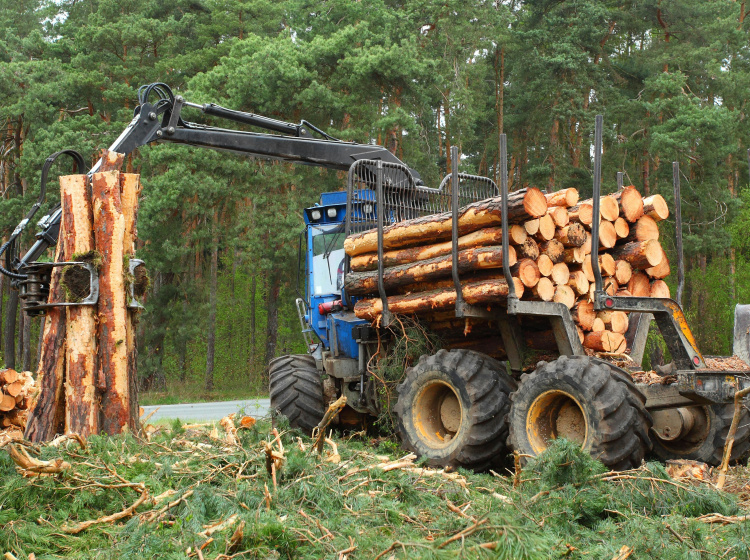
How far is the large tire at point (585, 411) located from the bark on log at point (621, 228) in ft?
6.20

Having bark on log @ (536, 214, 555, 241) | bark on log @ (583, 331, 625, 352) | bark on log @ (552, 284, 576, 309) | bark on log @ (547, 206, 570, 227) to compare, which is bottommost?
bark on log @ (583, 331, 625, 352)

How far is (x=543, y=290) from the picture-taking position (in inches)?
283

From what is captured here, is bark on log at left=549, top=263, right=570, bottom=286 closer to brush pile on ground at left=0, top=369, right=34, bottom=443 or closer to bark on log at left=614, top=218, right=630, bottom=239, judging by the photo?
bark on log at left=614, top=218, right=630, bottom=239

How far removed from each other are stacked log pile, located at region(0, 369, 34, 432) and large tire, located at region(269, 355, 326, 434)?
131 inches

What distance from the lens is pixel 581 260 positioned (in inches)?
298

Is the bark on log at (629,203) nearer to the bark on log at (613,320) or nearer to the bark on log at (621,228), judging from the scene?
the bark on log at (621,228)

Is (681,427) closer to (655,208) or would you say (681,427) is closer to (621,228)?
(621,228)

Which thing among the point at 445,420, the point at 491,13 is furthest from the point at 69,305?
the point at 491,13

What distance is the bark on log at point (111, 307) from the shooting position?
23.2ft

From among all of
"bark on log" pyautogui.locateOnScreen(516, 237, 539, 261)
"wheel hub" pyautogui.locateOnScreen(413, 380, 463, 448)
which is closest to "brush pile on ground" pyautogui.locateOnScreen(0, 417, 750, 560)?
"wheel hub" pyautogui.locateOnScreen(413, 380, 463, 448)

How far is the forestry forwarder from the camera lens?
6.28 meters

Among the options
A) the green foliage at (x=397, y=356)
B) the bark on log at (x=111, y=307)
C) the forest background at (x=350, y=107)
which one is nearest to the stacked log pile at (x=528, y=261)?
the green foliage at (x=397, y=356)

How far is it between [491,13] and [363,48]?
6164mm

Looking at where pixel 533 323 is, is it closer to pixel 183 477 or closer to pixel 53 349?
pixel 183 477
